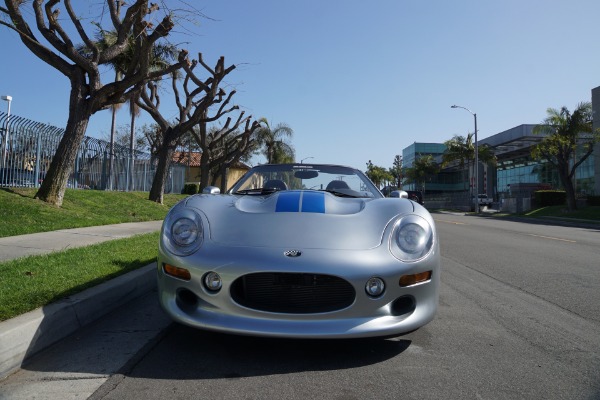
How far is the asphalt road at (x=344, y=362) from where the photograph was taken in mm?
2811

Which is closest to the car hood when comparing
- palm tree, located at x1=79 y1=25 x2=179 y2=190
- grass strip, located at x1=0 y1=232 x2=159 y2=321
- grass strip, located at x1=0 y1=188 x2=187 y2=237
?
grass strip, located at x1=0 y1=232 x2=159 y2=321

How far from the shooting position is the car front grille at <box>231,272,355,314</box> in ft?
10.3

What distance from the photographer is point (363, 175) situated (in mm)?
5406

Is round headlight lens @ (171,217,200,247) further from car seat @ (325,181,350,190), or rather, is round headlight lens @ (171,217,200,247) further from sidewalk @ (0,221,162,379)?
car seat @ (325,181,350,190)

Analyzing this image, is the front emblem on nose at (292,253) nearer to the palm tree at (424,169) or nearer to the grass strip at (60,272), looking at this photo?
the grass strip at (60,272)

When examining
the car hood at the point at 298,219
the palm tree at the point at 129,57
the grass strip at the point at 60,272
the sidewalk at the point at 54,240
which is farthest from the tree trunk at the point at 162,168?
the car hood at the point at 298,219

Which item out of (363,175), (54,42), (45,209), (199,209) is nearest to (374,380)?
(199,209)

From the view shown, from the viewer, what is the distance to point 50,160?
1509cm

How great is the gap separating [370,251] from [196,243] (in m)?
1.21

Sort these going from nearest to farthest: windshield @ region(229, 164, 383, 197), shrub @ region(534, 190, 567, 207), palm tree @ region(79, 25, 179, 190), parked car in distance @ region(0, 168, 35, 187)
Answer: windshield @ region(229, 164, 383, 197) → parked car in distance @ region(0, 168, 35, 187) → palm tree @ region(79, 25, 179, 190) → shrub @ region(534, 190, 567, 207)

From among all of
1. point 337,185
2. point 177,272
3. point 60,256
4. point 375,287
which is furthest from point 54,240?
point 375,287

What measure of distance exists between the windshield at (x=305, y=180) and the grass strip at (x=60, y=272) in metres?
1.76

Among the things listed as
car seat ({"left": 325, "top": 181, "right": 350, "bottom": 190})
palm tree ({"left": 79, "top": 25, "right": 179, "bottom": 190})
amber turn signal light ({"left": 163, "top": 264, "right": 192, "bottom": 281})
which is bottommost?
amber turn signal light ({"left": 163, "top": 264, "right": 192, "bottom": 281})

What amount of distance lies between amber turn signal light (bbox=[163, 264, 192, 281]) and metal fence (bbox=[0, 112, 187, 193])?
11955mm
